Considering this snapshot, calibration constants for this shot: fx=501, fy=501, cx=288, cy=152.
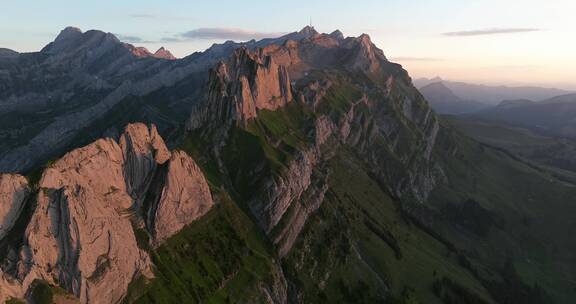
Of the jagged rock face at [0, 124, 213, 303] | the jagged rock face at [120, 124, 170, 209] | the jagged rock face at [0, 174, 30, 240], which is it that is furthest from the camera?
the jagged rock face at [120, 124, 170, 209]

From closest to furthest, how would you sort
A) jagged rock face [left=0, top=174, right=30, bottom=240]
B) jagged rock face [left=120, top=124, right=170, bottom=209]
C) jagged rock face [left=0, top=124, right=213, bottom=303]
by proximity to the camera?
jagged rock face [left=0, top=124, right=213, bottom=303]
jagged rock face [left=0, top=174, right=30, bottom=240]
jagged rock face [left=120, top=124, right=170, bottom=209]

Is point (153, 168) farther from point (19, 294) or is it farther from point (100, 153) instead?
point (19, 294)

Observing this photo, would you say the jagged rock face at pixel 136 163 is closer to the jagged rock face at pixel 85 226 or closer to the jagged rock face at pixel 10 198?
the jagged rock face at pixel 85 226

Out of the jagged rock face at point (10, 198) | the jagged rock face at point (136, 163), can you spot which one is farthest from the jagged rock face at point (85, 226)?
the jagged rock face at point (136, 163)

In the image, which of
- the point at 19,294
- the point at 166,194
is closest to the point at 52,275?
the point at 19,294

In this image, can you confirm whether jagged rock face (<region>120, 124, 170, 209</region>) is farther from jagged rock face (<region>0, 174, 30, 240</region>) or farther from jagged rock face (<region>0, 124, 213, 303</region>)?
jagged rock face (<region>0, 174, 30, 240</region>)

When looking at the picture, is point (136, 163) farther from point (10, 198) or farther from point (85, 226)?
point (10, 198)

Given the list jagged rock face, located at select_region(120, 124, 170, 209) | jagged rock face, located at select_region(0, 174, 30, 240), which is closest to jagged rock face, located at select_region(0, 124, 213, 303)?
jagged rock face, located at select_region(0, 174, 30, 240)

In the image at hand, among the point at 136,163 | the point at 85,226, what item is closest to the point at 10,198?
the point at 85,226
